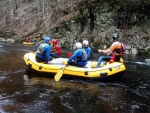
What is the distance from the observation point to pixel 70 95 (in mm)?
8180

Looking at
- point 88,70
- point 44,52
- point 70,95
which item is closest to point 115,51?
point 88,70

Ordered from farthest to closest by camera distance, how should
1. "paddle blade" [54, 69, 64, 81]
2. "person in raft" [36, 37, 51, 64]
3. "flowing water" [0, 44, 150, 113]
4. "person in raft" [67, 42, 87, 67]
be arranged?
"person in raft" [36, 37, 51, 64], "person in raft" [67, 42, 87, 67], "paddle blade" [54, 69, 64, 81], "flowing water" [0, 44, 150, 113]

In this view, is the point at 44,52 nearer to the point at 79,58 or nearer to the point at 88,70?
the point at 79,58

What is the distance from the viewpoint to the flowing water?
6902 mm

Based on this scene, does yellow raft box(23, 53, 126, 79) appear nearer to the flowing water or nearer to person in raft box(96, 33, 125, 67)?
the flowing water

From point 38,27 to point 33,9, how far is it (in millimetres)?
8305

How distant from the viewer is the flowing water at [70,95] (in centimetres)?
690

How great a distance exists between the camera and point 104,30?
83.6ft

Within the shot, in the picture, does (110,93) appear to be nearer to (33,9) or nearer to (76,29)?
(76,29)

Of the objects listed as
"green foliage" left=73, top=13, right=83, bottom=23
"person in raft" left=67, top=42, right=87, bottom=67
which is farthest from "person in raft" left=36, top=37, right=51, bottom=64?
"green foliage" left=73, top=13, right=83, bottom=23

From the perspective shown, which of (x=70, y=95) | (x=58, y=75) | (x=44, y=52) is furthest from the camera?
(x=44, y=52)

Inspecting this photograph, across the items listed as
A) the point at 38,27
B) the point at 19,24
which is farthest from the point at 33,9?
the point at 38,27

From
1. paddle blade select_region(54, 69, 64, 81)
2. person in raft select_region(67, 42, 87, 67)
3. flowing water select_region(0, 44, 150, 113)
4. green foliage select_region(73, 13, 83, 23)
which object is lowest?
flowing water select_region(0, 44, 150, 113)

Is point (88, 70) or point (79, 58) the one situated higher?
point (79, 58)
